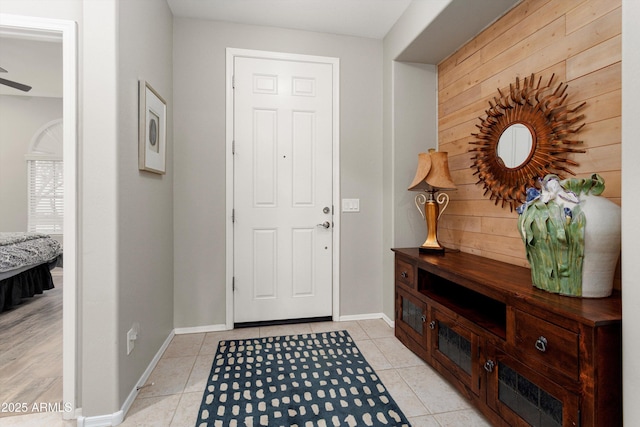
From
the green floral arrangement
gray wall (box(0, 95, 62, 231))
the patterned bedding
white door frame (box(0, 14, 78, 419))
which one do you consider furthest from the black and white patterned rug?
gray wall (box(0, 95, 62, 231))

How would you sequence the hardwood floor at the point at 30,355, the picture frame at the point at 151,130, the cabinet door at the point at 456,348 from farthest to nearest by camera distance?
1. the picture frame at the point at 151,130
2. the hardwood floor at the point at 30,355
3. the cabinet door at the point at 456,348

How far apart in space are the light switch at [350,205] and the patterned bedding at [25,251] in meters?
3.22

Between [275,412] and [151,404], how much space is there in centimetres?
70

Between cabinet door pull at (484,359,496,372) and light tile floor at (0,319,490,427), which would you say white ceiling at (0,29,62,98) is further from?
cabinet door pull at (484,359,496,372)

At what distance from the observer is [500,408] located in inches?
56.1

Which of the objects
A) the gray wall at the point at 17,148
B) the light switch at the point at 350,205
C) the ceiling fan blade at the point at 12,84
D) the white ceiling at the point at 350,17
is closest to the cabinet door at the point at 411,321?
the light switch at the point at 350,205

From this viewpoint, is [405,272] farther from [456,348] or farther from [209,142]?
[209,142]

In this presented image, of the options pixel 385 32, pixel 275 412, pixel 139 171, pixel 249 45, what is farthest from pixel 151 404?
pixel 385 32

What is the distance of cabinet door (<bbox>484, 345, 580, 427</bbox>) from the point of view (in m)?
1.12

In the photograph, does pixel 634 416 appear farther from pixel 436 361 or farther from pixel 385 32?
pixel 385 32

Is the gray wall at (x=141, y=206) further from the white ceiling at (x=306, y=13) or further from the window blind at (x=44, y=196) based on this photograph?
the window blind at (x=44, y=196)

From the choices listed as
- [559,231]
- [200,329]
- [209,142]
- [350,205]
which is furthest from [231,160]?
[559,231]

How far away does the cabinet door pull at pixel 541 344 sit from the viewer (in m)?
1.19

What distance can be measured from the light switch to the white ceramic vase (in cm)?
179
